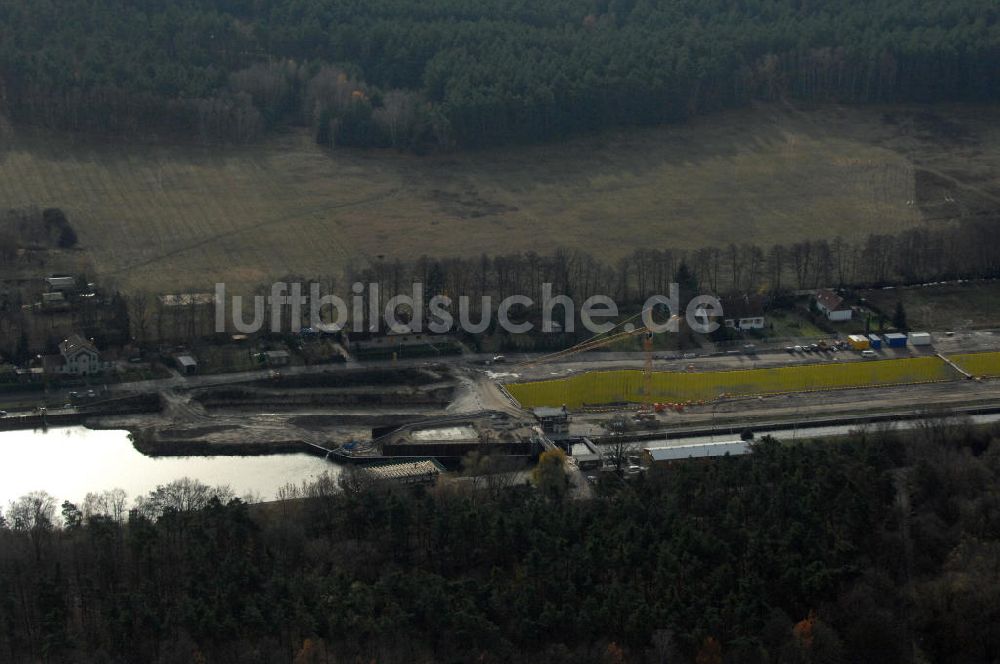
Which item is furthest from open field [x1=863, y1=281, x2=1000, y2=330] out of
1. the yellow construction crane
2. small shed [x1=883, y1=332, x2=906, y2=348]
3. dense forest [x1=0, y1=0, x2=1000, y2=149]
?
dense forest [x1=0, y1=0, x2=1000, y2=149]

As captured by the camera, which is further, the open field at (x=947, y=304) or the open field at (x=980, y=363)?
the open field at (x=947, y=304)

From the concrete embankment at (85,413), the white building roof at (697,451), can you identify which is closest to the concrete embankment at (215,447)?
the concrete embankment at (85,413)

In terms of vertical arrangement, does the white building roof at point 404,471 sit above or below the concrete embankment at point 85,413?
below

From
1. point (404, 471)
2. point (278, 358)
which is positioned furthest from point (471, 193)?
point (404, 471)

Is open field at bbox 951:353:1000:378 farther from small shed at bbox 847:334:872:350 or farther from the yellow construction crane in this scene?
the yellow construction crane

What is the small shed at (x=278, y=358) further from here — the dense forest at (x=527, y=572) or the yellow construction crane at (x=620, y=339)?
the dense forest at (x=527, y=572)

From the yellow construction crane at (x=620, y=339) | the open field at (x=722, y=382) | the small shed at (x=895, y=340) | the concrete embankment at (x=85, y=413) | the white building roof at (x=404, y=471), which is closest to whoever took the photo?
the white building roof at (x=404, y=471)

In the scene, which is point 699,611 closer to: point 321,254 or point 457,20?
point 321,254

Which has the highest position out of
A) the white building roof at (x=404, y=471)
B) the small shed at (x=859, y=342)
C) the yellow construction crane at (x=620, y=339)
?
the yellow construction crane at (x=620, y=339)

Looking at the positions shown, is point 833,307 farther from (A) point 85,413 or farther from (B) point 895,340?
(A) point 85,413
